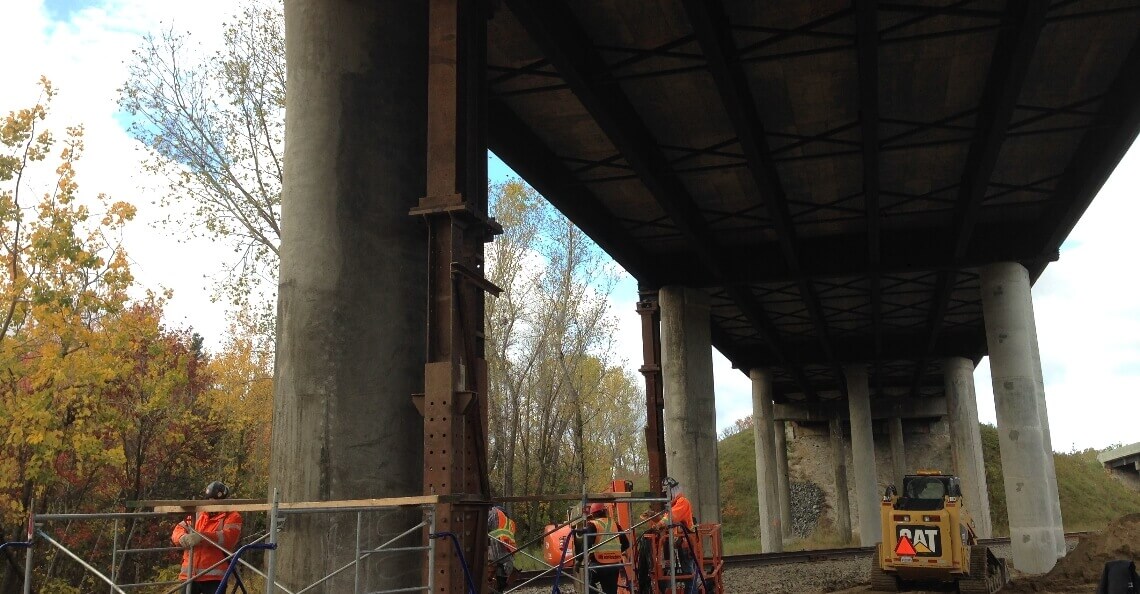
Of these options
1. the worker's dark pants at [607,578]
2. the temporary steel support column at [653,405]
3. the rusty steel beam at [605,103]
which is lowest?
the worker's dark pants at [607,578]

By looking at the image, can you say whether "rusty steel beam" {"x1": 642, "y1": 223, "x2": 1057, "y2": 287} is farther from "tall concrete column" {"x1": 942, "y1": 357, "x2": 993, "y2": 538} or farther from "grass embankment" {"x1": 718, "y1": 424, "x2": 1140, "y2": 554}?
"grass embankment" {"x1": 718, "y1": 424, "x2": 1140, "y2": 554}

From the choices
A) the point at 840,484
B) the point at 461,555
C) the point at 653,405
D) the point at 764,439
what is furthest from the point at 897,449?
the point at 461,555

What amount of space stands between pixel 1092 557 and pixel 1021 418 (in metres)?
3.70

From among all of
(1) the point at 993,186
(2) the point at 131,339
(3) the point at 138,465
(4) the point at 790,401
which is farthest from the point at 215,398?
(4) the point at 790,401

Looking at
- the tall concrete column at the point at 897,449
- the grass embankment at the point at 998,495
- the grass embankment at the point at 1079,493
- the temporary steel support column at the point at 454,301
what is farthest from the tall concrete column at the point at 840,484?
the temporary steel support column at the point at 454,301

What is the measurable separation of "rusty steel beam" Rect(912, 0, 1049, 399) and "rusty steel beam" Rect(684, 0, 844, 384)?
12.9 ft

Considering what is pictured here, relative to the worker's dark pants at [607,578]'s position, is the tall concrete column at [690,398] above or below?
above

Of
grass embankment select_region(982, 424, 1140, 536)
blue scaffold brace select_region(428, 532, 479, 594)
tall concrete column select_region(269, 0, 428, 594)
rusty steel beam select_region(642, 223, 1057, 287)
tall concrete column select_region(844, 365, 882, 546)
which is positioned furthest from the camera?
grass embankment select_region(982, 424, 1140, 536)

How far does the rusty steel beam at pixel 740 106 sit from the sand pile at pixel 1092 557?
9079 millimetres

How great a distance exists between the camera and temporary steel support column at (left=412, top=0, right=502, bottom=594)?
8.87 meters

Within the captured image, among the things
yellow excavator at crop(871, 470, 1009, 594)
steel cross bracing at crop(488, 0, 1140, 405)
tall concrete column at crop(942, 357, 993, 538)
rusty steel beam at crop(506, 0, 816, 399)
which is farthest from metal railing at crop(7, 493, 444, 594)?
tall concrete column at crop(942, 357, 993, 538)

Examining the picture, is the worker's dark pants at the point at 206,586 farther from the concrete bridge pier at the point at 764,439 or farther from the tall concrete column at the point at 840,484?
the tall concrete column at the point at 840,484

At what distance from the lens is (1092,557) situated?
68.4 feet

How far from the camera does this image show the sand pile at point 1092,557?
66.3 feet
